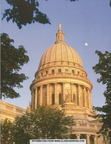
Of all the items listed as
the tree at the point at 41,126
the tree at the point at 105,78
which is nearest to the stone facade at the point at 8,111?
the tree at the point at 41,126

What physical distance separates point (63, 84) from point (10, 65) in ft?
199

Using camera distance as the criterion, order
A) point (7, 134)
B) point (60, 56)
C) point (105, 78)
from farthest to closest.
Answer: point (60, 56) < point (7, 134) < point (105, 78)

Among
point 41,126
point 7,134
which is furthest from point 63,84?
point 41,126

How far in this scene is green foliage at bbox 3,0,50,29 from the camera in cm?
1277

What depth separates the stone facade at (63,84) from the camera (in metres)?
71.6

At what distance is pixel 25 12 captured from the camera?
1284cm

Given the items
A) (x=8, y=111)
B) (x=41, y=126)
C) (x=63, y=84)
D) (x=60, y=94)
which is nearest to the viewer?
(x=41, y=126)

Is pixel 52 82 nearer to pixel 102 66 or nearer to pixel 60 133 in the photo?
pixel 60 133

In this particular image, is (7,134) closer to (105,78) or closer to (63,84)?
(105,78)

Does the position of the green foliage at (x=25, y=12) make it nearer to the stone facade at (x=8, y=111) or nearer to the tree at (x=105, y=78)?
the tree at (x=105, y=78)

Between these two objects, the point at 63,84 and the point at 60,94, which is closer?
the point at 63,84

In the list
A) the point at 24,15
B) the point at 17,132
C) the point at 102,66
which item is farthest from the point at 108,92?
the point at 17,132

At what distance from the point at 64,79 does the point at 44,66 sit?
35.1ft

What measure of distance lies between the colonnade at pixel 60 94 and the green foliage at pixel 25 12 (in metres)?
61.8
